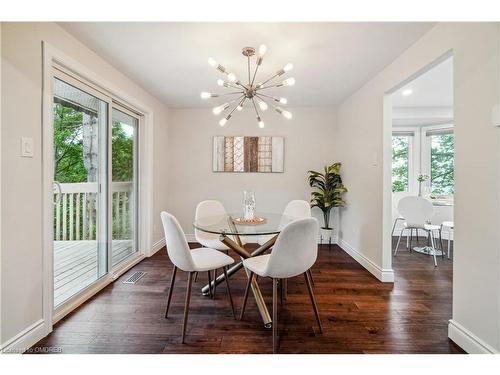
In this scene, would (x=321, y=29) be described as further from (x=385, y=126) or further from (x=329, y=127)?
(x=329, y=127)

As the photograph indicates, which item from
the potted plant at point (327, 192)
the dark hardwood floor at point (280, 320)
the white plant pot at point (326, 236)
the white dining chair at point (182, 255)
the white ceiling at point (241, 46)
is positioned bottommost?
the dark hardwood floor at point (280, 320)

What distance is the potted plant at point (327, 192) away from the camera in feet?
12.5

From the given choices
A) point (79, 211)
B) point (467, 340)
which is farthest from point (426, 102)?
point (79, 211)

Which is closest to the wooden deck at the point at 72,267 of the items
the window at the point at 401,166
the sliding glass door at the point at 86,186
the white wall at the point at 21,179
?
the sliding glass door at the point at 86,186

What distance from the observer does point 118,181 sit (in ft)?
9.57

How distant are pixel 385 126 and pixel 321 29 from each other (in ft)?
4.50

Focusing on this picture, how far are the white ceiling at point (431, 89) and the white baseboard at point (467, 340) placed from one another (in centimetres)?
232

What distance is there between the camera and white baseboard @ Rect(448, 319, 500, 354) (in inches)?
56.4

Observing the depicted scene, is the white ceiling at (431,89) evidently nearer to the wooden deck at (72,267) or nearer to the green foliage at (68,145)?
the green foliage at (68,145)

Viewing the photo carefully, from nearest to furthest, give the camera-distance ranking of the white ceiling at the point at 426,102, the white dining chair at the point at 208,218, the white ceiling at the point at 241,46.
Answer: the white ceiling at the point at 241,46, the white dining chair at the point at 208,218, the white ceiling at the point at 426,102

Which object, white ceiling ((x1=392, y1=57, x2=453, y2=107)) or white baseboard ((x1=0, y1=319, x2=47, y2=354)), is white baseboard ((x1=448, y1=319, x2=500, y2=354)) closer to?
white ceiling ((x1=392, y1=57, x2=453, y2=107))

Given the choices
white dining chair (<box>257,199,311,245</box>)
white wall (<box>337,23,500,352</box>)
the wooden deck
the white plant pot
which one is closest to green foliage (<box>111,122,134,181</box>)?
the wooden deck
